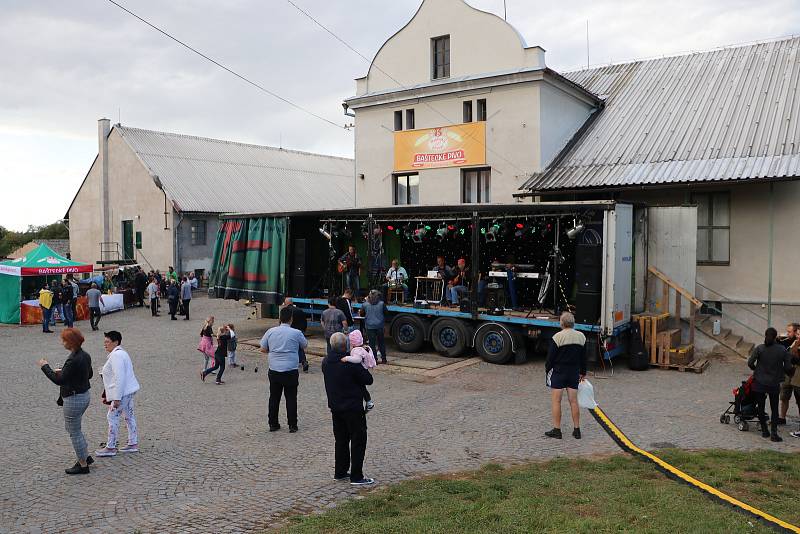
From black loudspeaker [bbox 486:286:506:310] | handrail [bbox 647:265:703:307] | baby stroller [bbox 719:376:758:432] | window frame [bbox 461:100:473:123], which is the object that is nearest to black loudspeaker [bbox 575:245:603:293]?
black loudspeaker [bbox 486:286:506:310]

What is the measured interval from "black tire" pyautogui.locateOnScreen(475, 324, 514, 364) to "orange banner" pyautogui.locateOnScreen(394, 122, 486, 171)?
686 centimetres

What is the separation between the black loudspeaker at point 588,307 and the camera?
13.9 meters

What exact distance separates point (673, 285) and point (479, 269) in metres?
4.90

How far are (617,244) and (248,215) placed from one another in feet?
37.8

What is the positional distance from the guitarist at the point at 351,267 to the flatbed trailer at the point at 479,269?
486mm

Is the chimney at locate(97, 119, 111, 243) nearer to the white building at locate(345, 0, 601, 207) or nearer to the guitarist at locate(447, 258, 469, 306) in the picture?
the white building at locate(345, 0, 601, 207)

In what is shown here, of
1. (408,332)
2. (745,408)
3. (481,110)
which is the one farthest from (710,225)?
(745,408)

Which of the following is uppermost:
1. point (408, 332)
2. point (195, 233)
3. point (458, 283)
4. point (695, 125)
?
point (695, 125)

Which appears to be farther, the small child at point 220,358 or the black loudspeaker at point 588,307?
the black loudspeaker at point 588,307

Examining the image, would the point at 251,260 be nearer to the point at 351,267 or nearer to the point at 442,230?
the point at 351,267

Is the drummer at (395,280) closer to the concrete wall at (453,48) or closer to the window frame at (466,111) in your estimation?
the window frame at (466,111)

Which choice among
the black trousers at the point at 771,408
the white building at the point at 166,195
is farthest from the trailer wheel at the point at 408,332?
the white building at the point at 166,195

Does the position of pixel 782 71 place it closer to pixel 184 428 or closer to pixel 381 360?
pixel 381 360

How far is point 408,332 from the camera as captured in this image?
17.0 m
